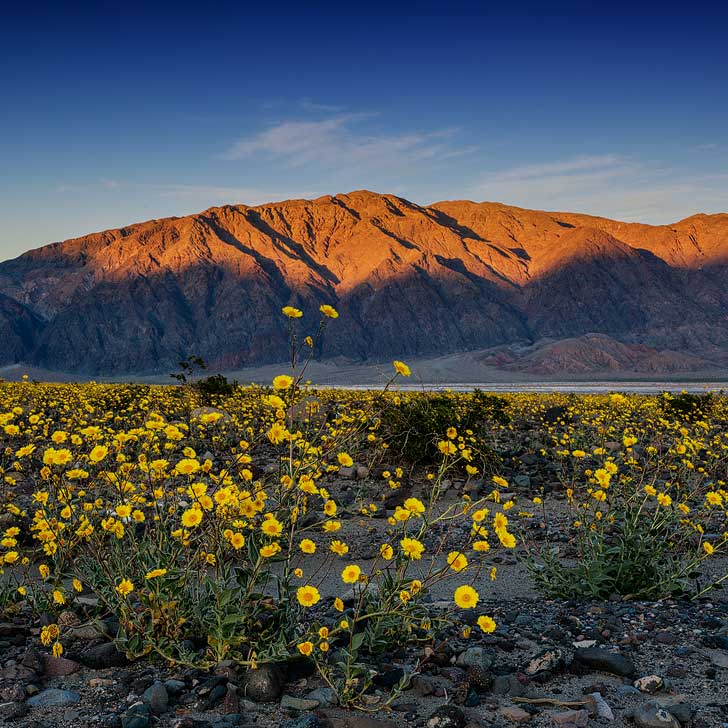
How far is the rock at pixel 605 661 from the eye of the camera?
10.1 ft

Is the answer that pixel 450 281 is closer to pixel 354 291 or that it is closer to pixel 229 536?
pixel 354 291

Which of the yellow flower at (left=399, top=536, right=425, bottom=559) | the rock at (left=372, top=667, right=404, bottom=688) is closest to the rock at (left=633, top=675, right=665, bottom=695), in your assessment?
the rock at (left=372, top=667, right=404, bottom=688)

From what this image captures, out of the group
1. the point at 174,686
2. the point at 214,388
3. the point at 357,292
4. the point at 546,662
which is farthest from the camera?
the point at 357,292

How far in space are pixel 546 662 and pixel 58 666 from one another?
2.27m

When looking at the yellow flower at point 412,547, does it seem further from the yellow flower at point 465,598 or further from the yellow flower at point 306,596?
the yellow flower at point 306,596

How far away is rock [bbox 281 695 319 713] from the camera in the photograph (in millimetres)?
2721

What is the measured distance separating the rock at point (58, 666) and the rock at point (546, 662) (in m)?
2.11

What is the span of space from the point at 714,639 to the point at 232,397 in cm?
1315

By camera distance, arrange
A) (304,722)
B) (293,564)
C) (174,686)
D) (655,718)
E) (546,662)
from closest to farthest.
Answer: (304,722)
(655,718)
(174,686)
(546,662)
(293,564)

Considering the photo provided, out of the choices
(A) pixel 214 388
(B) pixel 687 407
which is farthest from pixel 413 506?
(B) pixel 687 407

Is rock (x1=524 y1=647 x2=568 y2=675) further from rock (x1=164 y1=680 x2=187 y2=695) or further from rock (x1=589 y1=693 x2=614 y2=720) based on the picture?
rock (x1=164 y1=680 x2=187 y2=695)

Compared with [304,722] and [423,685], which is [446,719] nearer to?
[423,685]

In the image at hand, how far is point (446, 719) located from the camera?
2580mm

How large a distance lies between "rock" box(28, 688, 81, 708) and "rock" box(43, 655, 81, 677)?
0.18 metres
